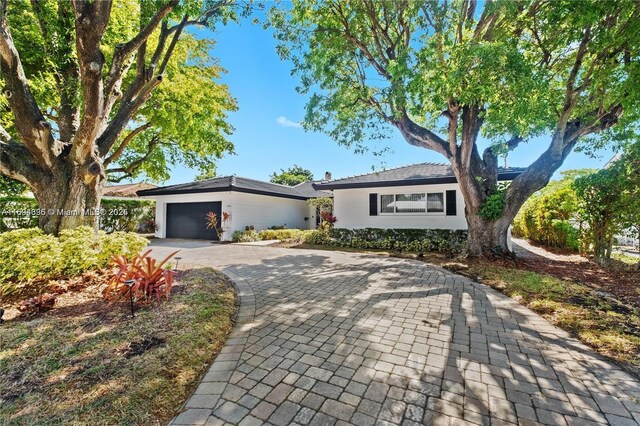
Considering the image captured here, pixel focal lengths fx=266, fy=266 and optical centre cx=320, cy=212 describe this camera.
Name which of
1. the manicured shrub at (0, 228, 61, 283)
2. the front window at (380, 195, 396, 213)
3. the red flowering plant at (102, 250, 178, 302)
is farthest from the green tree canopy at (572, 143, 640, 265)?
the manicured shrub at (0, 228, 61, 283)

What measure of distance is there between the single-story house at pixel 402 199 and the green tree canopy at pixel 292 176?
29.6 metres

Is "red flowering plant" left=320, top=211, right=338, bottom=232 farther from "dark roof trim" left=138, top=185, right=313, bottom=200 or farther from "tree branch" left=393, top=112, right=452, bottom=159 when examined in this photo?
"tree branch" left=393, top=112, right=452, bottom=159

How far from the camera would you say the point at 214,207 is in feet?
47.3

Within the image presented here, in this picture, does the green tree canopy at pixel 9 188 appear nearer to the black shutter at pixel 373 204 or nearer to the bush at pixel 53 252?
the bush at pixel 53 252

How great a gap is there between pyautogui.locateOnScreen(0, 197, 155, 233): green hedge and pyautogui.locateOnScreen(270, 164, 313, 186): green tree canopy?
2570 cm

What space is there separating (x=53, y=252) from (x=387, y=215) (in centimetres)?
1119

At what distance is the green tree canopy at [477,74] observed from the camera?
547 centimetres

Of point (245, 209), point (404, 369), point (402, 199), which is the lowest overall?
point (404, 369)

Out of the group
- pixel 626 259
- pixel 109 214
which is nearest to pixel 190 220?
pixel 109 214

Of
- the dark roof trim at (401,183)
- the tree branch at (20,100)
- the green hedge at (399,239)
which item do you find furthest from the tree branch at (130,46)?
the green hedge at (399,239)

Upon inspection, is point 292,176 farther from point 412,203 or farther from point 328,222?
point 412,203

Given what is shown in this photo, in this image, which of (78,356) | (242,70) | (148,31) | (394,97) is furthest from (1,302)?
(242,70)

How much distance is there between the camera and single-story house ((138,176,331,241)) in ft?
45.8

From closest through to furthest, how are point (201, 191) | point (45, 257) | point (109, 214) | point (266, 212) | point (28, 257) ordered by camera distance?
point (28, 257)
point (45, 257)
point (201, 191)
point (109, 214)
point (266, 212)
